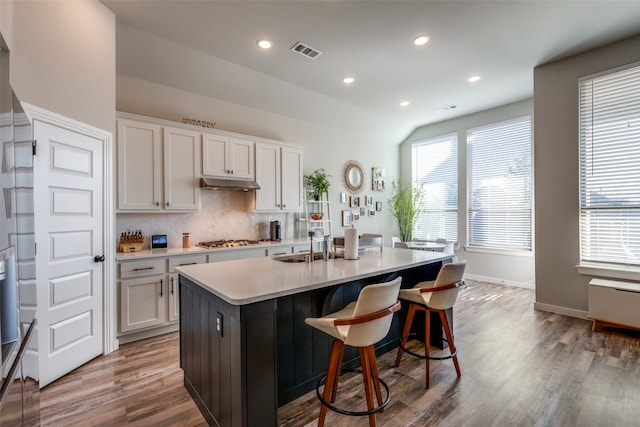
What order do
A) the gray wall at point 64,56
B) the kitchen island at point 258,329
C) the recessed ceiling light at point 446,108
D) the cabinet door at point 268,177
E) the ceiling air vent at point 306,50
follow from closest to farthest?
1. the kitchen island at point 258,329
2. the gray wall at point 64,56
3. the ceiling air vent at point 306,50
4. the cabinet door at point 268,177
5. the recessed ceiling light at point 446,108

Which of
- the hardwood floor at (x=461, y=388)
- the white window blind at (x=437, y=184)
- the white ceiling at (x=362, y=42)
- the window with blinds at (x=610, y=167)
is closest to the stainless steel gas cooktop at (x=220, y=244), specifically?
the hardwood floor at (x=461, y=388)

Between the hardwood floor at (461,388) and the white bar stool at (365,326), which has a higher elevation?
the white bar stool at (365,326)

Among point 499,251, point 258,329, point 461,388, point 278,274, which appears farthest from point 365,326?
point 499,251

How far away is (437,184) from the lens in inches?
255

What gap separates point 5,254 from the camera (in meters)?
1.01

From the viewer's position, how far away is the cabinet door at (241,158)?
4.12 metres

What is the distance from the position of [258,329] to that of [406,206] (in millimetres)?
5706

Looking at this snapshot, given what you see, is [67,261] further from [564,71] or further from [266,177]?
[564,71]

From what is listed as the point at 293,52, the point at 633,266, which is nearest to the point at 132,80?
the point at 293,52

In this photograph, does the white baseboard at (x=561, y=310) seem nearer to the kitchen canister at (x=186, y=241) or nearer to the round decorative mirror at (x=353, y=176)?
the round decorative mirror at (x=353, y=176)

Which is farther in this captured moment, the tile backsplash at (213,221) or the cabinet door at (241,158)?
the cabinet door at (241,158)

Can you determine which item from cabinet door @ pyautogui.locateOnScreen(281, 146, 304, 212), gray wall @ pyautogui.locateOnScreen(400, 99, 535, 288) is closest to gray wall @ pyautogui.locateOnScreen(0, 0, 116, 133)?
cabinet door @ pyautogui.locateOnScreen(281, 146, 304, 212)

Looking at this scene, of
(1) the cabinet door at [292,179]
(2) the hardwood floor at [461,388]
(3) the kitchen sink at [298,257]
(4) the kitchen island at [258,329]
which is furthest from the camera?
(1) the cabinet door at [292,179]

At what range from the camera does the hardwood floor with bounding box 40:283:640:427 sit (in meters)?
1.95
